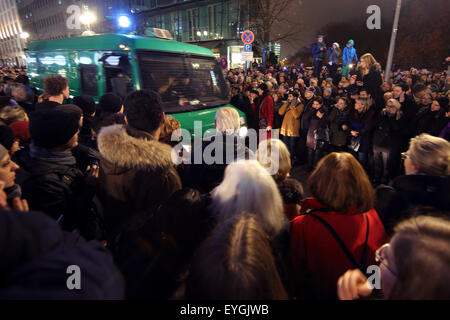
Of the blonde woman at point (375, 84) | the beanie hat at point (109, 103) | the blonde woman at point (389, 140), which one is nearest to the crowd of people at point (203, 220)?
the beanie hat at point (109, 103)

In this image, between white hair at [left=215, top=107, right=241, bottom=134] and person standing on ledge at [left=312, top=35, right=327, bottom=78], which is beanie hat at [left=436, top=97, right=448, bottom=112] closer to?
white hair at [left=215, top=107, right=241, bottom=134]

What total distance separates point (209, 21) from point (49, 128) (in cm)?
3369

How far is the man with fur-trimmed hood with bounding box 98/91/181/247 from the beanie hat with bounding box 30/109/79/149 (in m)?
0.31

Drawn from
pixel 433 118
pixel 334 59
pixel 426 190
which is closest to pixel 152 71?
pixel 426 190

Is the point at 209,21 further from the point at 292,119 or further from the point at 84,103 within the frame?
the point at 84,103

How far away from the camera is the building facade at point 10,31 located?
241 ft

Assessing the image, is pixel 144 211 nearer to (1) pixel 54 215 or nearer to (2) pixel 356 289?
(1) pixel 54 215

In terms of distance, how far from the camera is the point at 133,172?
6.56ft

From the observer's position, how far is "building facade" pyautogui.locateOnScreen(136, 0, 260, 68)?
2800cm

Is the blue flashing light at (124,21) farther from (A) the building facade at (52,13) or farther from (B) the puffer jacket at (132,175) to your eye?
(A) the building facade at (52,13)

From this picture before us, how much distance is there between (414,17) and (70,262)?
43820mm

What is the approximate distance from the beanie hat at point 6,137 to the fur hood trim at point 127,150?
98 centimetres

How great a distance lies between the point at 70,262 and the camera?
2.42ft

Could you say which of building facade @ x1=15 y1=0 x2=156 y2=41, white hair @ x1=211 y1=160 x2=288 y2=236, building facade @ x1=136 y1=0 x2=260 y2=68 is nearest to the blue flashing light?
white hair @ x1=211 y1=160 x2=288 y2=236
